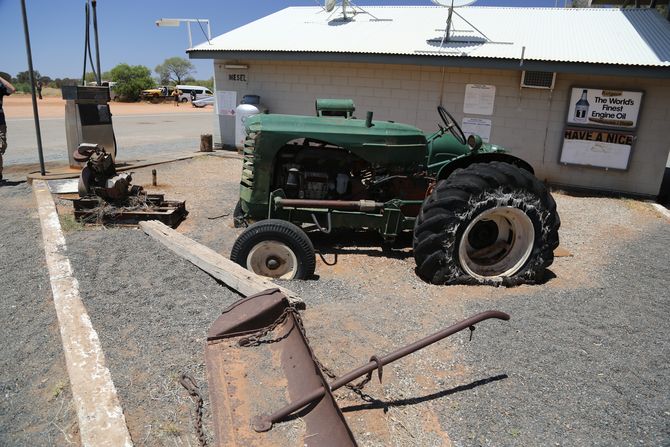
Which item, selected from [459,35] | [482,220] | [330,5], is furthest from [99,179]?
[330,5]

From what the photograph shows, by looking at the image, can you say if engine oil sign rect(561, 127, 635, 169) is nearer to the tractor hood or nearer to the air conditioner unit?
the air conditioner unit

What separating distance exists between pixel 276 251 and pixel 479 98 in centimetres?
740

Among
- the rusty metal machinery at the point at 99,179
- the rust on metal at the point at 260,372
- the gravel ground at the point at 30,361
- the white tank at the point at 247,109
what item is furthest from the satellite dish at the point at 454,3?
the rust on metal at the point at 260,372

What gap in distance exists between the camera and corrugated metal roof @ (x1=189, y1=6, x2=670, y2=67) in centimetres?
994

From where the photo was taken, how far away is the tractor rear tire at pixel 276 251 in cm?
458

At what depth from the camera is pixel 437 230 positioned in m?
4.59

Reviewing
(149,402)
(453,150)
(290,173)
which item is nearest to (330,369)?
(149,402)

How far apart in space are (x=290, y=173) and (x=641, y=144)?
7698 millimetres

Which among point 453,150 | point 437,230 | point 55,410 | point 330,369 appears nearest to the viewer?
point 55,410

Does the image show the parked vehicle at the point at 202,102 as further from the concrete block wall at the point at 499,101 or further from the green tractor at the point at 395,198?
the green tractor at the point at 395,198

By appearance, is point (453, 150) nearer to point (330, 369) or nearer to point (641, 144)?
point (330, 369)

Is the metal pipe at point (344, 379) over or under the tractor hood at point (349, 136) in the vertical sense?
under

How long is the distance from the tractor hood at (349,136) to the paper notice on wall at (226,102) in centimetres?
796

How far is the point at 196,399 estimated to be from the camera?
2680 mm
